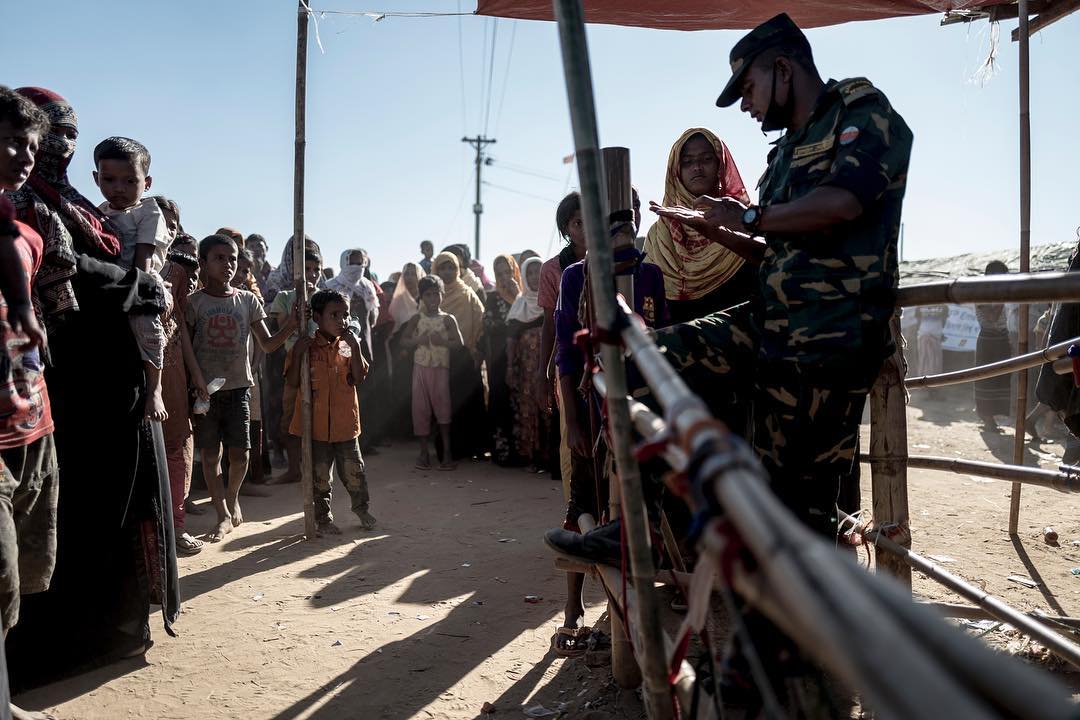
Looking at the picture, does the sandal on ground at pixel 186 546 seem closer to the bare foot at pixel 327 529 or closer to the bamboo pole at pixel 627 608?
the bare foot at pixel 327 529

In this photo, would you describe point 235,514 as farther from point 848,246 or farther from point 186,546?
point 848,246

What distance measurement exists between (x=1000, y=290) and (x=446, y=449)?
20.0 feet

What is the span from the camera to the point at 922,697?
1.95 ft

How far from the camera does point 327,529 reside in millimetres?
5344

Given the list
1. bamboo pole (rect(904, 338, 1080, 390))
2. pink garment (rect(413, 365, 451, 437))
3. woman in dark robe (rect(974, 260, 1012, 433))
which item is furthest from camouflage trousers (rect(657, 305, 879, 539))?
woman in dark robe (rect(974, 260, 1012, 433))

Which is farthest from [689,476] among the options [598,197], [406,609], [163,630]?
[163,630]

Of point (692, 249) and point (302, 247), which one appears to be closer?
point (692, 249)

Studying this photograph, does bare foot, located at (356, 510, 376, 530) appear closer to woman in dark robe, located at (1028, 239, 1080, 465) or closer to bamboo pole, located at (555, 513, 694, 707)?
bamboo pole, located at (555, 513, 694, 707)

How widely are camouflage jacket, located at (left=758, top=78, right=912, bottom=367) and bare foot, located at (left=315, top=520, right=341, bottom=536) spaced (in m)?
3.98

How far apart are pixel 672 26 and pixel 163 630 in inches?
183

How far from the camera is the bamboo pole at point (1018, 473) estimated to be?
288 centimetres

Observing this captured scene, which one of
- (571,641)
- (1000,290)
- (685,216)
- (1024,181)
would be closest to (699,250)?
(685,216)

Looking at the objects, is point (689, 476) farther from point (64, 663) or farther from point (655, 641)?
point (64, 663)

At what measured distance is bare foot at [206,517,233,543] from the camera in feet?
16.8
